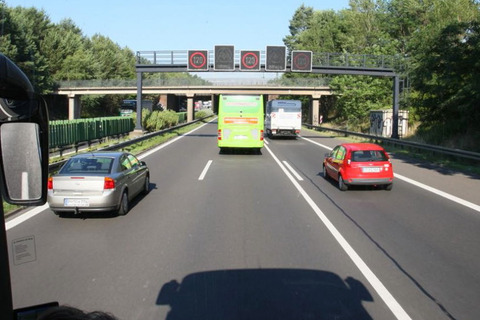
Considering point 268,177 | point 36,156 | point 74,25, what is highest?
point 74,25

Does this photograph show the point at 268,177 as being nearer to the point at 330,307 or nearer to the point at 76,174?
the point at 76,174

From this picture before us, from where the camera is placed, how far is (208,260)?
7.29 metres

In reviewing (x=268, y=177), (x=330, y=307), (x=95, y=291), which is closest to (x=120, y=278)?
(x=95, y=291)

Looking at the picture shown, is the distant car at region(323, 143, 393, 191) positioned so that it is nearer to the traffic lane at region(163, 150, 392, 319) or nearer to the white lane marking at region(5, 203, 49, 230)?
the traffic lane at region(163, 150, 392, 319)

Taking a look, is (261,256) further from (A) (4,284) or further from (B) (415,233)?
(A) (4,284)

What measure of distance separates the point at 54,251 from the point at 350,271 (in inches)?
191

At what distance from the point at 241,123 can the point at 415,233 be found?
17.3 m

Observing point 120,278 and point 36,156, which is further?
point 120,278

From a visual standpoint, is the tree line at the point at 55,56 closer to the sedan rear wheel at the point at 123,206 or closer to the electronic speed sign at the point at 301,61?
the electronic speed sign at the point at 301,61

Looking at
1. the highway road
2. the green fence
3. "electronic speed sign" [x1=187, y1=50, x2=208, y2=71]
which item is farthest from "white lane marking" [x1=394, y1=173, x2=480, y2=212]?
"electronic speed sign" [x1=187, y1=50, x2=208, y2=71]

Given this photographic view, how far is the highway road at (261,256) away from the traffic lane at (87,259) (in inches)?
0.9

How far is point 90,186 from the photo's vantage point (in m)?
10.0

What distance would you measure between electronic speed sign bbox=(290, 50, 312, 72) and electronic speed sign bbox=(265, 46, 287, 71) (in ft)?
2.49

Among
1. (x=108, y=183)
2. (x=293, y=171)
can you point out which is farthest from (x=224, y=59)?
(x=108, y=183)
